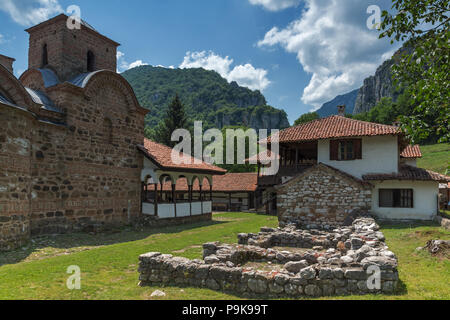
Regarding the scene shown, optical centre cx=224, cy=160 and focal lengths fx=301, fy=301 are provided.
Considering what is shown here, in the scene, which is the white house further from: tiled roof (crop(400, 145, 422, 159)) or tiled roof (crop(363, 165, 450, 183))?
tiled roof (crop(400, 145, 422, 159))

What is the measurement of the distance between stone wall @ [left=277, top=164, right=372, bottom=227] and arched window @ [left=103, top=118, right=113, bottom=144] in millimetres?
9491

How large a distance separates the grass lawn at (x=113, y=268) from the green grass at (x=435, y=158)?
32.6 metres

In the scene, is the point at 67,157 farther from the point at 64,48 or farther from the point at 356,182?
the point at 356,182

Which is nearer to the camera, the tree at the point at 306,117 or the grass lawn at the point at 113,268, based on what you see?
the grass lawn at the point at 113,268

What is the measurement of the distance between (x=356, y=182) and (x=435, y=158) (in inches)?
1520

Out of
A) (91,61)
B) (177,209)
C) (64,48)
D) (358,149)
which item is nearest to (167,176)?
(177,209)

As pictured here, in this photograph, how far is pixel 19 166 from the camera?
10477mm

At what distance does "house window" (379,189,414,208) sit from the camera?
1659cm

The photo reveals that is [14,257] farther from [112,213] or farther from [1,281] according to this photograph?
[112,213]

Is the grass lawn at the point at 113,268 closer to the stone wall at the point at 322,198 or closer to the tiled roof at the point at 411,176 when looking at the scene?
the stone wall at the point at 322,198

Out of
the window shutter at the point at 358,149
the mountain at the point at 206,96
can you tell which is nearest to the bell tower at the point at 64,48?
the window shutter at the point at 358,149

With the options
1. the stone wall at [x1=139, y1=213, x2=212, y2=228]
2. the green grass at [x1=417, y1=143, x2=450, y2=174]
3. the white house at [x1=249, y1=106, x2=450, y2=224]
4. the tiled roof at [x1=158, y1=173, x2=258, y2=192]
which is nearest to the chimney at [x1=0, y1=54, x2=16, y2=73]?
the stone wall at [x1=139, y1=213, x2=212, y2=228]

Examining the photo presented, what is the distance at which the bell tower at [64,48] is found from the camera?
1559 cm
